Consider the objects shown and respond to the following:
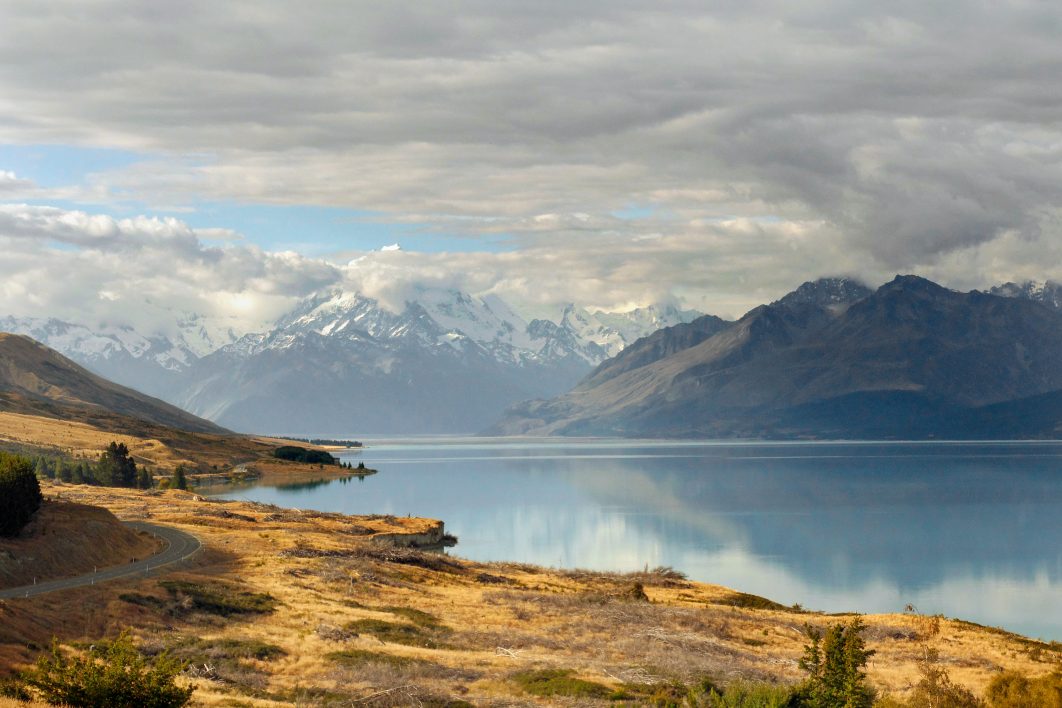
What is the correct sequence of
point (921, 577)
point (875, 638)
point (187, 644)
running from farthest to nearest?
1. point (921, 577)
2. point (875, 638)
3. point (187, 644)

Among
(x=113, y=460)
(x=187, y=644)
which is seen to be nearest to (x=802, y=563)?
(x=187, y=644)

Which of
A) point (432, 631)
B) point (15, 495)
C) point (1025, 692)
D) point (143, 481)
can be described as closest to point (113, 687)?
point (432, 631)

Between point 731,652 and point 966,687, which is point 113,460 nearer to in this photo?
point 731,652

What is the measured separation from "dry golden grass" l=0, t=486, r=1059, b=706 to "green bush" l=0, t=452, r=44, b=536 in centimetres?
893

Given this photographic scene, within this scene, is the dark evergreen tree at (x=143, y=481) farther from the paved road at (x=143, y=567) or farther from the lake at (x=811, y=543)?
the paved road at (x=143, y=567)

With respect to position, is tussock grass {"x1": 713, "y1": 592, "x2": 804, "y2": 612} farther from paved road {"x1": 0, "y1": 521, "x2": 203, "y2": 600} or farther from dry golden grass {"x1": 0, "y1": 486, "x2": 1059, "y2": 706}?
paved road {"x1": 0, "y1": 521, "x2": 203, "y2": 600}

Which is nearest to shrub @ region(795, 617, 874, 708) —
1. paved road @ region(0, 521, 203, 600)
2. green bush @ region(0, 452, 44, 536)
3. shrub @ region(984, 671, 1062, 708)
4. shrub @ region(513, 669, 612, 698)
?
shrub @ region(984, 671, 1062, 708)

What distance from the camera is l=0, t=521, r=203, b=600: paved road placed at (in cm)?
5246

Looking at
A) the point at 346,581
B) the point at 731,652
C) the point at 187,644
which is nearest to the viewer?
the point at 187,644

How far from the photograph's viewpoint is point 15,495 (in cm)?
5941

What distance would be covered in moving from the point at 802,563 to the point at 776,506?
229 ft

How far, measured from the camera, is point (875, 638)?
59.8 metres

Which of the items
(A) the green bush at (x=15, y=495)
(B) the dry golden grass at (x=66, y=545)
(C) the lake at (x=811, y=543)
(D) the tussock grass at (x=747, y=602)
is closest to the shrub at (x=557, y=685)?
(B) the dry golden grass at (x=66, y=545)

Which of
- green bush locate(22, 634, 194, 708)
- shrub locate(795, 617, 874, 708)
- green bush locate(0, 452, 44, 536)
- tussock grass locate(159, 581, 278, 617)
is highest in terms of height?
green bush locate(0, 452, 44, 536)
